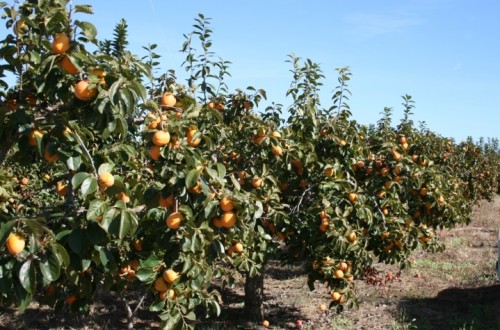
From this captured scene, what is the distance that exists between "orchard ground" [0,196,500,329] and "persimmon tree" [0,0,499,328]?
1210 mm

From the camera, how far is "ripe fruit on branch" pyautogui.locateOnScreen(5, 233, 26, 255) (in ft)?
5.42

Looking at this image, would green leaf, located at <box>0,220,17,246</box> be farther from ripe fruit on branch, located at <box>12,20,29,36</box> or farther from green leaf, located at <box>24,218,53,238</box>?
ripe fruit on branch, located at <box>12,20,29,36</box>

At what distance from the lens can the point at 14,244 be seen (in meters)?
1.65

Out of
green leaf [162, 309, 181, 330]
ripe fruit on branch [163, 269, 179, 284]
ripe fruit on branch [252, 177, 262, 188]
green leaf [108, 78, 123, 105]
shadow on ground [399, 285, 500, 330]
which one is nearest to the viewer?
green leaf [108, 78, 123, 105]

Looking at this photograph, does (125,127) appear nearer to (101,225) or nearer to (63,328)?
(101,225)

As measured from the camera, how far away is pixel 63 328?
559cm

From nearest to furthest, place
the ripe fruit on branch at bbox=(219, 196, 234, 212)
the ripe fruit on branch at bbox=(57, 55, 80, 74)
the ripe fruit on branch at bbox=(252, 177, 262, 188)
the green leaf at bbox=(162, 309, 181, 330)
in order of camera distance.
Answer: the ripe fruit on branch at bbox=(57, 55, 80, 74)
the ripe fruit on branch at bbox=(219, 196, 234, 212)
the green leaf at bbox=(162, 309, 181, 330)
the ripe fruit on branch at bbox=(252, 177, 262, 188)

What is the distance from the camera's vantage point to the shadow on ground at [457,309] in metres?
5.52

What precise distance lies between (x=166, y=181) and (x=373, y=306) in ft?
16.1

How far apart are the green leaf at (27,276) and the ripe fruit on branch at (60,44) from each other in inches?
33.5

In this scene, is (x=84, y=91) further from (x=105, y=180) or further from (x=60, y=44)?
(x=105, y=180)

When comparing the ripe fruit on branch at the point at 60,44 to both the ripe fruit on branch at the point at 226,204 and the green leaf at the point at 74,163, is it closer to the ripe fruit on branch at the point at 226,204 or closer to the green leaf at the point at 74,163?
the green leaf at the point at 74,163

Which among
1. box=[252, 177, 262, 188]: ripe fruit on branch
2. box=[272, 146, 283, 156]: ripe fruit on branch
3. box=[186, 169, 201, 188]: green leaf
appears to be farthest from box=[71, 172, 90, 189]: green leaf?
box=[272, 146, 283, 156]: ripe fruit on branch

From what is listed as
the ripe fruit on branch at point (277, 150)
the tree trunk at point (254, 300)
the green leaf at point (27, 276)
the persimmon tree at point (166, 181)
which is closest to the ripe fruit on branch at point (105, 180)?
the persimmon tree at point (166, 181)
